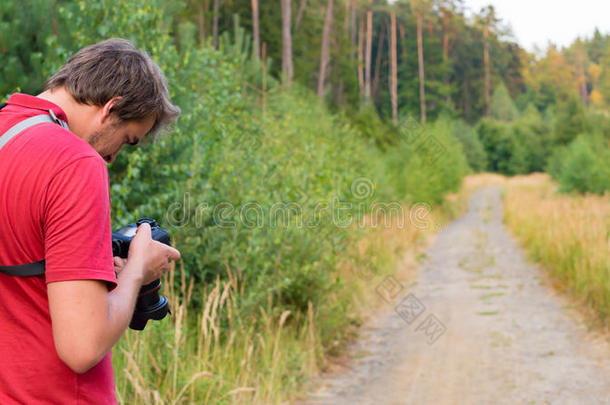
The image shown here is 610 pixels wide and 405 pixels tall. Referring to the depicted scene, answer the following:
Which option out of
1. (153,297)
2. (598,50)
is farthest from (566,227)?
(598,50)

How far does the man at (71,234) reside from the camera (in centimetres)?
140

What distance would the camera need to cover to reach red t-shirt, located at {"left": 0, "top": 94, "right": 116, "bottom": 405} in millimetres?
1394

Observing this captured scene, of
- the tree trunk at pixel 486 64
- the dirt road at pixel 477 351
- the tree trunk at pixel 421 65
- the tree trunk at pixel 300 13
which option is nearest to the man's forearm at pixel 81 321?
the dirt road at pixel 477 351

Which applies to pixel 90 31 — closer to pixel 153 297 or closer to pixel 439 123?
pixel 153 297

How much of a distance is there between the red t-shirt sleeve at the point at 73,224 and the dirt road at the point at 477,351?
4.00 m

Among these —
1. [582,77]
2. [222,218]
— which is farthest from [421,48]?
[222,218]

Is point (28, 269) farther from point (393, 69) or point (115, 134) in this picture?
point (393, 69)

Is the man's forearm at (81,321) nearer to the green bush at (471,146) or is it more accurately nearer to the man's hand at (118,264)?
the man's hand at (118,264)

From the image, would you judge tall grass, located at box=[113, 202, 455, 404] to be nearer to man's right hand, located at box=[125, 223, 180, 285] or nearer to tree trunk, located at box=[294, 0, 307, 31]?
man's right hand, located at box=[125, 223, 180, 285]

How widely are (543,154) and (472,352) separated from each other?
45657 mm

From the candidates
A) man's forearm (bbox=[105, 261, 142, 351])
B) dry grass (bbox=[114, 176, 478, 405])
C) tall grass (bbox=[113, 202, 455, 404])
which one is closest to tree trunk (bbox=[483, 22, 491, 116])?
dry grass (bbox=[114, 176, 478, 405])

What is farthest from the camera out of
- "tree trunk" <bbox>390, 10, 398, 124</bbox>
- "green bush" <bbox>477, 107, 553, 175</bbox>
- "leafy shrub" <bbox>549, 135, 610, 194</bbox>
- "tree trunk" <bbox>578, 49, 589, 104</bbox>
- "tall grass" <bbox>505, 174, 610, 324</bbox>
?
"tree trunk" <bbox>578, 49, 589, 104</bbox>

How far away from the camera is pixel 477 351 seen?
6.34m

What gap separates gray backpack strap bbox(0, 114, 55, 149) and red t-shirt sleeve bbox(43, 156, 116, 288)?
156mm
